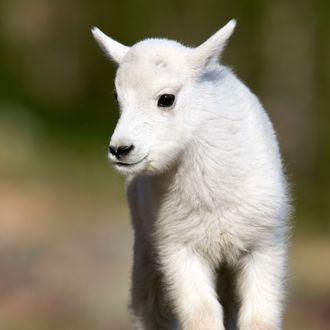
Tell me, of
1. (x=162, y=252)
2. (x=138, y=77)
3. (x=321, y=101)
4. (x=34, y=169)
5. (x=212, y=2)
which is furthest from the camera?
(x=212, y=2)

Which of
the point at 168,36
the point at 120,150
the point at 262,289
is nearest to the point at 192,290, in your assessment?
the point at 262,289

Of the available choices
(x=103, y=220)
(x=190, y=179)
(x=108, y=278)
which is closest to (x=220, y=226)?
(x=190, y=179)

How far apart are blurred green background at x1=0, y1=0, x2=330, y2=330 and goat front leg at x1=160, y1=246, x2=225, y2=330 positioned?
5.13 m

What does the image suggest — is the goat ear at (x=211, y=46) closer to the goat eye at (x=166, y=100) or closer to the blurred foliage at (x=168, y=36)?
the goat eye at (x=166, y=100)

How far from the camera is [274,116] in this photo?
89.0ft

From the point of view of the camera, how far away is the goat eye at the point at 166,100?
9516 mm

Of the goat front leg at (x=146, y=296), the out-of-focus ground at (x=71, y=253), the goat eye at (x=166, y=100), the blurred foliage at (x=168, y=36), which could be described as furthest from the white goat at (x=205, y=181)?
the blurred foliage at (x=168, y=36)

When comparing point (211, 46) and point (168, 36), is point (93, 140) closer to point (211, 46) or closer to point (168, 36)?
point (168, 36)

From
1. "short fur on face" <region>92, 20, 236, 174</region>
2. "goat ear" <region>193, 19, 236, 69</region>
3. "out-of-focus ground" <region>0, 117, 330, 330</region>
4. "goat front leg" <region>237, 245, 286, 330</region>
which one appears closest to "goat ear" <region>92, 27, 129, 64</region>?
"short fur on face" <region>92, 20, 236, 174</region>

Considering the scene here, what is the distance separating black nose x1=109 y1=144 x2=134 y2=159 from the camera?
9.19 m

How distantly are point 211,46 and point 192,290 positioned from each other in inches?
70.5

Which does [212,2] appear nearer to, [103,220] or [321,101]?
[321,101]

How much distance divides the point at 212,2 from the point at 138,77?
2214cm

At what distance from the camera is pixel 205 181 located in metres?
9.95
